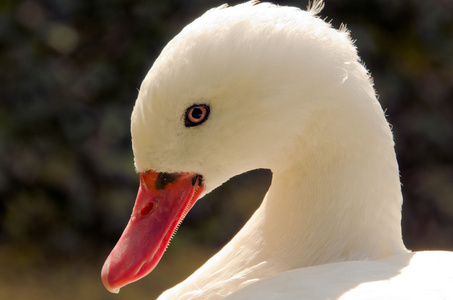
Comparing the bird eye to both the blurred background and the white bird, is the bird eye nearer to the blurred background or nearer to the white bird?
the white bird

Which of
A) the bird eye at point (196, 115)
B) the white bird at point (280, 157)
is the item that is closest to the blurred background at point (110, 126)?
the white bird at point (280, 157)

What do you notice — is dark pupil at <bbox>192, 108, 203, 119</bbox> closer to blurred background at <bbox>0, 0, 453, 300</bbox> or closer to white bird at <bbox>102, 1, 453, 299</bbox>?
white bird at <bbox>102, 1, 453, 299</bbox>

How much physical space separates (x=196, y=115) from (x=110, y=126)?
270 cm

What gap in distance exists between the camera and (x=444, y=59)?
4438mm

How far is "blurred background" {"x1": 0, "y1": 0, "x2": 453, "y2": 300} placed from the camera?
4164 millimetres

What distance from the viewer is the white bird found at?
5.15 ft

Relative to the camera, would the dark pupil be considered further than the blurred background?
No

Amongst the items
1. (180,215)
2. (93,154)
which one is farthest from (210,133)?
(93,154)

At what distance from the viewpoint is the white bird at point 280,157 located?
1568mm

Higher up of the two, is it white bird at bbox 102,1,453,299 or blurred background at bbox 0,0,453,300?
white bird at bbox 102,1,453,299

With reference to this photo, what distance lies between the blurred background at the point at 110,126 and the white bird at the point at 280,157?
2212mm

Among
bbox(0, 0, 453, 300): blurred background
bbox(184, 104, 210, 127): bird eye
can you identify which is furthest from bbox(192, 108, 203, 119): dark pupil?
bbox(0, 0, 453, 300): blurred background

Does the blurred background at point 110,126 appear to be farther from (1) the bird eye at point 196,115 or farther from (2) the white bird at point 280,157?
(1) the bird eye at point 196,115

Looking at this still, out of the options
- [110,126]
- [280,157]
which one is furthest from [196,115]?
[110,126]
